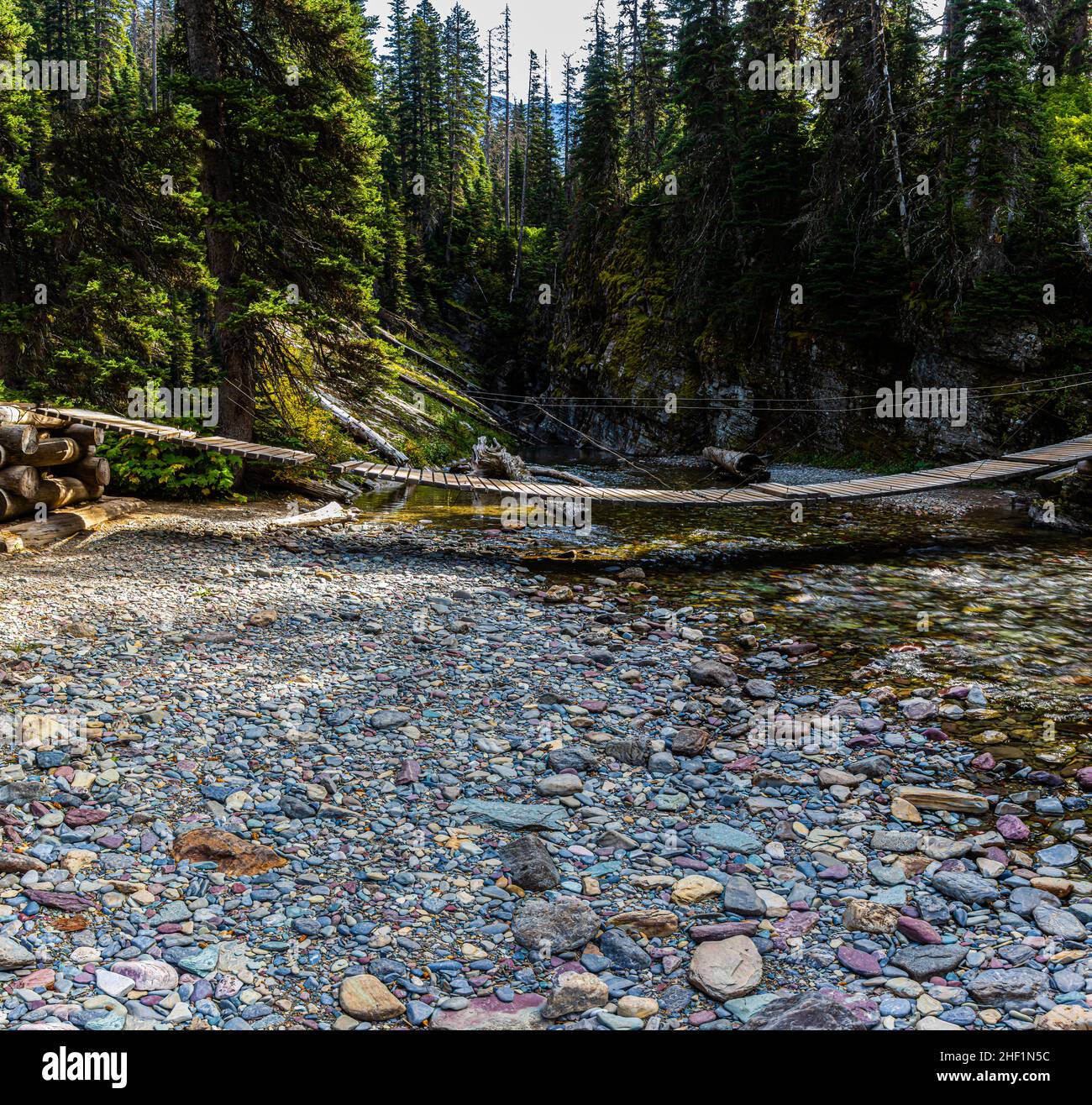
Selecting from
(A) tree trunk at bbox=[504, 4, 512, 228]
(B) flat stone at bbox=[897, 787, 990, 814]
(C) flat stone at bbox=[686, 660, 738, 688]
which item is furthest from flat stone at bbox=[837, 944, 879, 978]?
(A) tree trunk at bbox=[504, 4, 512, 228]

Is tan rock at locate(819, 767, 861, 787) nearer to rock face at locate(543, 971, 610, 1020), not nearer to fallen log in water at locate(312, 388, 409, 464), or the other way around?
rock face at locate(543, 971, 610, 1020)

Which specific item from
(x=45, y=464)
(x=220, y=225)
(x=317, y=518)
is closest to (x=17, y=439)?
(x=45, y=464)

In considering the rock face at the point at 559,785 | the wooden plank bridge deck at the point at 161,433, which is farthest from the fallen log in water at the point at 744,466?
the rock face at the point at 559,785

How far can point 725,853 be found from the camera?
12.2ft

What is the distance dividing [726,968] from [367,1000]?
1372 mm

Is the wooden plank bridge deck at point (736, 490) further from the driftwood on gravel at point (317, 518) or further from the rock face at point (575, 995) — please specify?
the rock face at point (575, 995)

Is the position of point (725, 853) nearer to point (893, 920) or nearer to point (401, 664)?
point (893, 920)

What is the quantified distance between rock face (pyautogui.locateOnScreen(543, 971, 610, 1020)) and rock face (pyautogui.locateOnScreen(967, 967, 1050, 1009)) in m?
1.40

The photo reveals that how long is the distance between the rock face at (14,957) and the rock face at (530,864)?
1.93 m

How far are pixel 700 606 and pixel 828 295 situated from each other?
56.9 feet

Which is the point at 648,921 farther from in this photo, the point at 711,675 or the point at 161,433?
the point at 161,433

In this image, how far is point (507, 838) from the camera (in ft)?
12.5

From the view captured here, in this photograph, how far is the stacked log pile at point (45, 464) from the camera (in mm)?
8992

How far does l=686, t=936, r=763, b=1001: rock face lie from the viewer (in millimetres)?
2744
